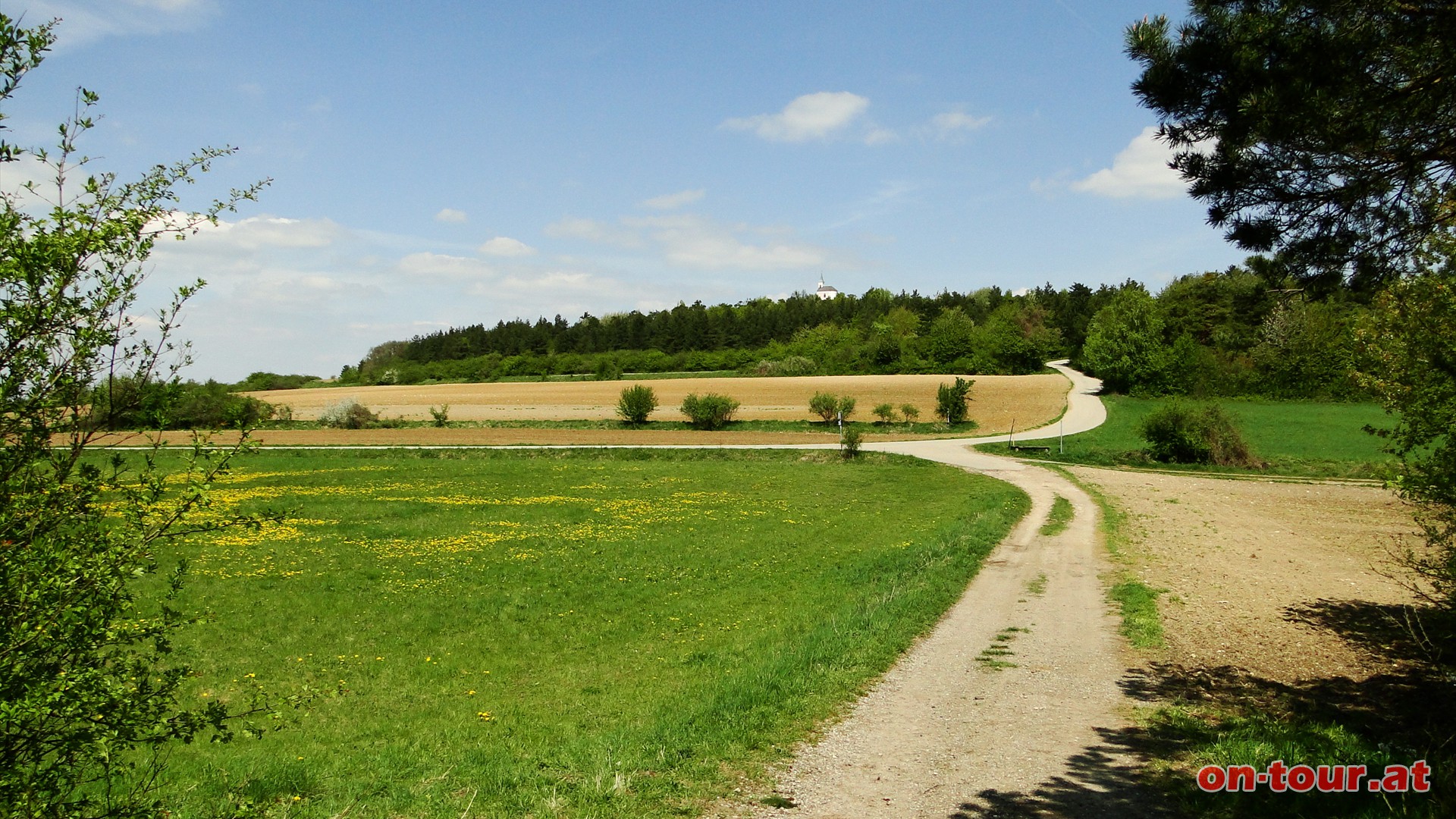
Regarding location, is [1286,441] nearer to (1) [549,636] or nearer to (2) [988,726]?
(2) [988,726]

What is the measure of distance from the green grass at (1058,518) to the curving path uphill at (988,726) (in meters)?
8.12

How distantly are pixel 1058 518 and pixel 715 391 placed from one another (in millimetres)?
69910

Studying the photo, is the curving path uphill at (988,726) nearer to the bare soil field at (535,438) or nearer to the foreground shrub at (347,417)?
the bare soil field at (535,438)

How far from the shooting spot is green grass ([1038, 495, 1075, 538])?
23.7 metres

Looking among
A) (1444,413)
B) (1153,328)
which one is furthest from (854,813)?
(1153,328)

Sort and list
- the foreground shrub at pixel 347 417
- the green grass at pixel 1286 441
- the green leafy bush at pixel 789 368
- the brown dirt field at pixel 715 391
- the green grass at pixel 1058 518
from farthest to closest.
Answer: the green leafy bush at pixel 789 368 < the brown dirt field at pixel 715 391 < the foreground shrub at pixel 347 417 < the green grass at pixel 1286 441 < the green grass at pixel 1058 518

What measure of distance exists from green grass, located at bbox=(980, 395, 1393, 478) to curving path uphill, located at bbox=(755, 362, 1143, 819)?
2920 centimetres

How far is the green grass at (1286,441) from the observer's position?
143ft

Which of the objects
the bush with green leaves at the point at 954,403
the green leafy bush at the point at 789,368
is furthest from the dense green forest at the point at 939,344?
the bush with green leaves at the point at 954,403

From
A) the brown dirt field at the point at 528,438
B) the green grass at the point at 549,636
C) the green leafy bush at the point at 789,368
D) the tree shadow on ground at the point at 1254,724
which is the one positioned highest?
the green leafy bush at the point at 789,368

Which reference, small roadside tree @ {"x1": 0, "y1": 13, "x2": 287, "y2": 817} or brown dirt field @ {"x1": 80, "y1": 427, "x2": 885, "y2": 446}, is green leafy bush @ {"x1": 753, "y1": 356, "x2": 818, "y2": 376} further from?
small roadside tree @ {"x1": 0, "y1": 13, "x2": 287, "y2": 817}

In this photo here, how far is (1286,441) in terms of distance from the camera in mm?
55156

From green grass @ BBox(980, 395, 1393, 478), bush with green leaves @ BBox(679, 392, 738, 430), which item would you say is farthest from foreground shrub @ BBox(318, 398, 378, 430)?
green grass @ BBox(980, 395, 1393, 478)

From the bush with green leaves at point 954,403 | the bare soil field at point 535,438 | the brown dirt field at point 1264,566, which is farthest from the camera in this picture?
the bush with green leaves at point 954,403
